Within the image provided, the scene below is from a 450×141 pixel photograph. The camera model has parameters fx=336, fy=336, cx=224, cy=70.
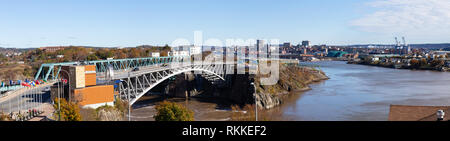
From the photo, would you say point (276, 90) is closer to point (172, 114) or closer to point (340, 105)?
point (340, 105)

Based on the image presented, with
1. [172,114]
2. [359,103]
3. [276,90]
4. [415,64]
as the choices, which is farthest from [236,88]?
[415,64]

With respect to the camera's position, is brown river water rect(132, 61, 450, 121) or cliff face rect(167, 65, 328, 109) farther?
cliff face rect(167, 65, 328, 109)

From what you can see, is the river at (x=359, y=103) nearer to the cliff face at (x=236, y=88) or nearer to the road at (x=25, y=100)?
the cliff face at (x=236, y=88)

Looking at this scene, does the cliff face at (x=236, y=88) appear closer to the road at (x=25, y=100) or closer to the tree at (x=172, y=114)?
the road at (x=25, y=100)

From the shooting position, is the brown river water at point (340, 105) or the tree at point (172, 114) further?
the brown river water at point (340, 105)

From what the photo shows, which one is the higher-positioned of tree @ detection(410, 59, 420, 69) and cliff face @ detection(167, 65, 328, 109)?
tree @ detection(410, 59, 420, 69)

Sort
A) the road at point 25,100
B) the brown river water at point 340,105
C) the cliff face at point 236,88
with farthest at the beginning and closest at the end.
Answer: the cliff face at point 236,88, the brown river water at point 340,105, the road at point 25,100

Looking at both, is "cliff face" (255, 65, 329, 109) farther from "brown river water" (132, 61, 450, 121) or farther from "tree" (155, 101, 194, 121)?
"tree" (155, 101, 194, 121)

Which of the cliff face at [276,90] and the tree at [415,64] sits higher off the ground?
the tree at [415,64]

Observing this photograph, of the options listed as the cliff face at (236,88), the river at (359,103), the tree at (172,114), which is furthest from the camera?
the cliff face at (236,88)

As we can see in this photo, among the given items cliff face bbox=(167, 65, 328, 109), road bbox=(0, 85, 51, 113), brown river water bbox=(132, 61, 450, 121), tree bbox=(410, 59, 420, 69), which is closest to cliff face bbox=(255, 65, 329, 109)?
cliff face bbox=(167, 65, 328, 109)

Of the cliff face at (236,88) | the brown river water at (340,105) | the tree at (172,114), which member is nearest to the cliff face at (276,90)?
the cliff face at (236,88)

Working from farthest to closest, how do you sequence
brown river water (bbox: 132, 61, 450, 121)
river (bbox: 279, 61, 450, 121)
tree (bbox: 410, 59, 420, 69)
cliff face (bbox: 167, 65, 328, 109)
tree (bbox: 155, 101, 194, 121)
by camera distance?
tree (bbox: 410, 59, 420, 69) → cliff face (bbox: 167, 65, 328, 109) → brown river water (bbox: 132, 61, 450, 121) → river (bbox: 279, 61, 450, 121) → tree (bbox: 155, 101, 194, 121)
